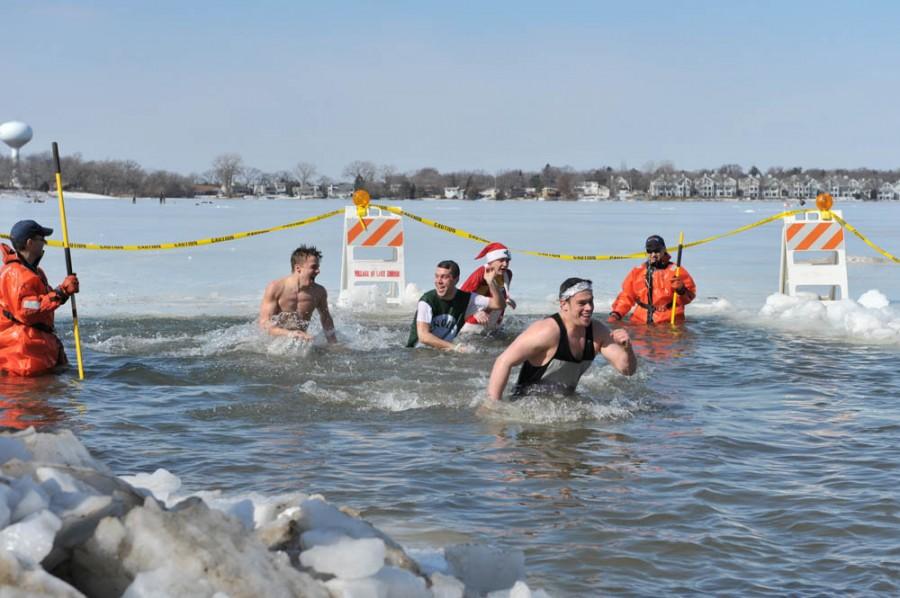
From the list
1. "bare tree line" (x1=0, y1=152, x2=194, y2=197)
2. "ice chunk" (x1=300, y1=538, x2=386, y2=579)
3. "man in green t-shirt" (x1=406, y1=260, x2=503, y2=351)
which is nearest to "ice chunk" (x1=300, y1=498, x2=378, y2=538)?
"ice chunk" (x1=300, y1=538, x2=386, y2=579)

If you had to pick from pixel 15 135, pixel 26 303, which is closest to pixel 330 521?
pixel 26 303

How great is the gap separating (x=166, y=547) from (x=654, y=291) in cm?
1068

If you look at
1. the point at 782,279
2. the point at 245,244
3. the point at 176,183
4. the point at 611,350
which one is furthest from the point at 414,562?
the point at 176,183

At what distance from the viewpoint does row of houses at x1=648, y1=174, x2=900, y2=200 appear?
182 metres

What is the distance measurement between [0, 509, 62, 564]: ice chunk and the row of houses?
179 m

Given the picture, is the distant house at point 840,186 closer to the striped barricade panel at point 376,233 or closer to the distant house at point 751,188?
the distant house at point 751,188

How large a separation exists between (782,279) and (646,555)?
10.7 m

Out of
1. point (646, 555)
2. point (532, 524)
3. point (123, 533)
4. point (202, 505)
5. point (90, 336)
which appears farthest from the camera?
point (90, 336)

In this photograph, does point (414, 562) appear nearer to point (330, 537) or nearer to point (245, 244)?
point (330, 537)

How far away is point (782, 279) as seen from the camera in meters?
14.8

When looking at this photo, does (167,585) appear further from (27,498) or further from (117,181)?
(117,181)

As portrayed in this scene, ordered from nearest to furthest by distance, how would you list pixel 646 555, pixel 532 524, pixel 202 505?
pixel 202 505 < pixel 646 555 < pixel 532 524

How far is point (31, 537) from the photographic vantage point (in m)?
2.81

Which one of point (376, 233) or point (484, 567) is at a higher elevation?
point (376, 233)
